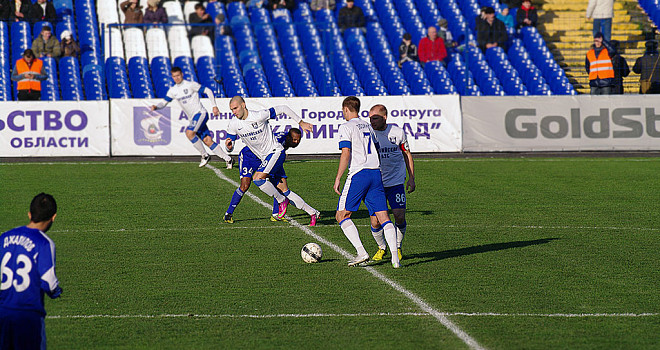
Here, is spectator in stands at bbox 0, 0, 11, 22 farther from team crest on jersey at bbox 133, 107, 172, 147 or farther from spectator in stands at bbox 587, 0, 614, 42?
spectator in stands at bbox 587, 0, 614, 42

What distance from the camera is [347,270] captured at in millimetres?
10875

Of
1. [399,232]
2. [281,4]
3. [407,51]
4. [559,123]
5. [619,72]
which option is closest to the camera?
[399,232]

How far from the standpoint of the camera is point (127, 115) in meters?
25.0

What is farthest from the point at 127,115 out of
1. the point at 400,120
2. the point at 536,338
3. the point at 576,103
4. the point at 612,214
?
the point at 536,338

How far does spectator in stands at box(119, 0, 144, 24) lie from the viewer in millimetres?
31578

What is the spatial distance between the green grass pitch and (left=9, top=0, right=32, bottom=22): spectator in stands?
42.0 ft

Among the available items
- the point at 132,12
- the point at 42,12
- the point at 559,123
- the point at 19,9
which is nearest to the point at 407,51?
the point at 559,123

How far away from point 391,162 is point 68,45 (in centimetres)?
2192

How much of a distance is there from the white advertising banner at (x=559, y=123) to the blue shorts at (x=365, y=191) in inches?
603

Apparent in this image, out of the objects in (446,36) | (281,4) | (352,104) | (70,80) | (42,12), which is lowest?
(352,104)

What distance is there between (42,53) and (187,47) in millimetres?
5051

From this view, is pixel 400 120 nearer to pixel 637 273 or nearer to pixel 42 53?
pixel 42 53

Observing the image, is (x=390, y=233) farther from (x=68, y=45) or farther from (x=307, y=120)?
(x=68, y=45)

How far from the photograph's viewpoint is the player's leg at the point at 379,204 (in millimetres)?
10695
